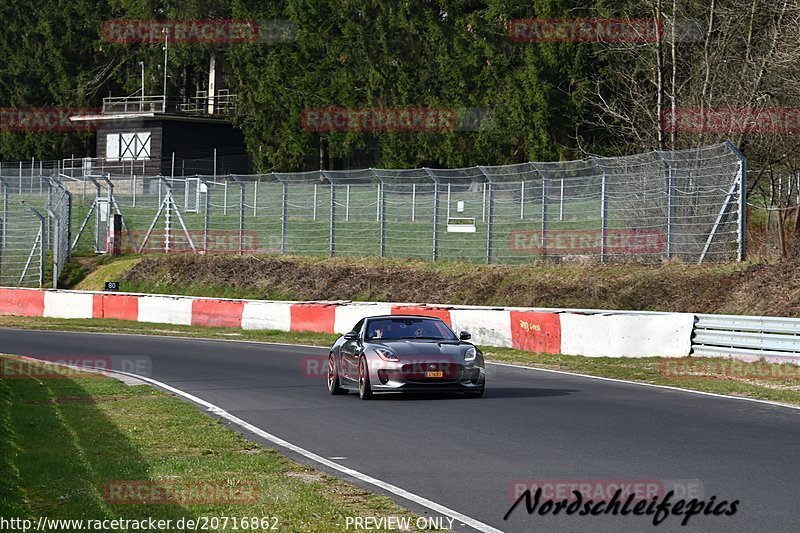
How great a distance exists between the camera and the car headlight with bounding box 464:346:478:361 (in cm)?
1769

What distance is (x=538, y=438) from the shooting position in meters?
13.3

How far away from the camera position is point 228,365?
24.4 meters

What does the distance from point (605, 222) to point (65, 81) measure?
191 feet

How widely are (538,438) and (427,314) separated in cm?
1595

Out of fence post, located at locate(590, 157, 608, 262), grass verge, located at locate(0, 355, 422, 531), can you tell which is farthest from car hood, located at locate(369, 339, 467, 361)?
fence post, located at locate(590, 157, 608, 262)

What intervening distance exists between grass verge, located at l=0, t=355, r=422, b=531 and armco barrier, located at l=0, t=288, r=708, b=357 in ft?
33.6

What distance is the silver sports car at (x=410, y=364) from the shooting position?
17500 mm

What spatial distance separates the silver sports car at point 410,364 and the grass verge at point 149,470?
101 inches

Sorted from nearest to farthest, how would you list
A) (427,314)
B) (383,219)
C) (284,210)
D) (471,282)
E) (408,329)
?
(408,329) < (427,314) < (471,282) < (383,219) < (284,210)

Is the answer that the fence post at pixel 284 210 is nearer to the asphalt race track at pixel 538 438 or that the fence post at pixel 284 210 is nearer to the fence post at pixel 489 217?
the fence post at pixel 489 217

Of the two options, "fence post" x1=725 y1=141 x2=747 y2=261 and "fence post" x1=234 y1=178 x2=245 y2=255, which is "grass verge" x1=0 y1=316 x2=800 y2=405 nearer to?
"fence post" x1=725 y1=141 x2=747 y2=261

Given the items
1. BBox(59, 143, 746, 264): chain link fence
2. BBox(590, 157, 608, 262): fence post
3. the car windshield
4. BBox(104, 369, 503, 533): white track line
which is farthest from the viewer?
BBox(590, 157, 608, 262): fence post

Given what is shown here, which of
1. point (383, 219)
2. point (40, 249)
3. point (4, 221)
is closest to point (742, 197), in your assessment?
point (383, 219)

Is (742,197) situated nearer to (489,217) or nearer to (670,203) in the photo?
(670,203)
